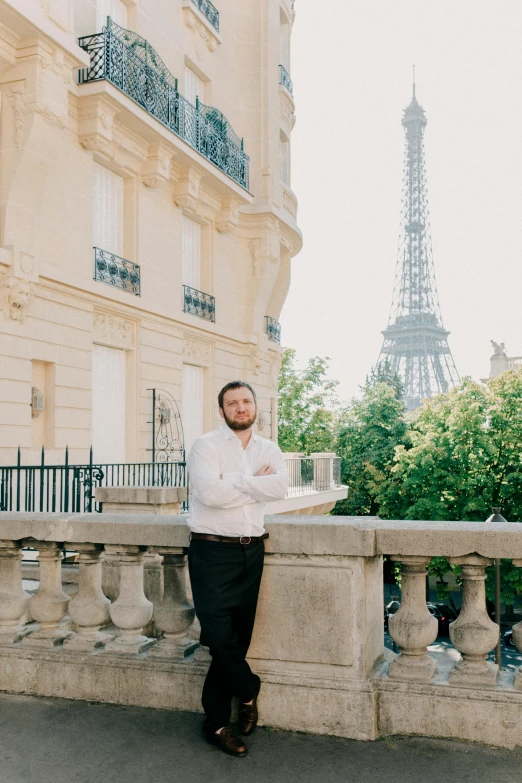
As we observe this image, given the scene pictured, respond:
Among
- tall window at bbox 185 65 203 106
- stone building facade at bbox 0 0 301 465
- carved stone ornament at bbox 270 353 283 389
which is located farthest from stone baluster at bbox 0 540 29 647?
carved stone ornament at bbox 270 353 283 389

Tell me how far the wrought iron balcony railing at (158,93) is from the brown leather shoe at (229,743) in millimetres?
13530

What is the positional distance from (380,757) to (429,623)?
28.2 inches

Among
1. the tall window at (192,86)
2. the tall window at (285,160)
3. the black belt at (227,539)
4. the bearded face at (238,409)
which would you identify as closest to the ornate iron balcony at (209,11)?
the tall window at (192,86)

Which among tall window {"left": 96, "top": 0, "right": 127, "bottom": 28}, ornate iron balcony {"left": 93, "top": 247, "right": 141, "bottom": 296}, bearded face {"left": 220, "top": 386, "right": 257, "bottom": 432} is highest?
tall window {"left": 96, "top": 0, "right": 127, "bottom": 28}

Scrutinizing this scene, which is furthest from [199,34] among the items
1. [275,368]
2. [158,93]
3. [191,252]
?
[275,368]

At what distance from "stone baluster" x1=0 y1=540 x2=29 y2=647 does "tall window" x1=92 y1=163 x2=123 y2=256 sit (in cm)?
1183

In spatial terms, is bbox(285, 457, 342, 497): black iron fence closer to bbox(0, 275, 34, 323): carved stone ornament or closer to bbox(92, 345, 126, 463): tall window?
bbox(92, 345, 126, 463): tall window

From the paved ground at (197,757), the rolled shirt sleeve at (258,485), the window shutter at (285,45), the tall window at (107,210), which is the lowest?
the paved ground at (197,757)

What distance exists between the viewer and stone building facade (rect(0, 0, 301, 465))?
12.9 metres

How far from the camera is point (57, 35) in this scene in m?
12.8

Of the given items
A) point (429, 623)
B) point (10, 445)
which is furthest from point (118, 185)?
point (429, 623)

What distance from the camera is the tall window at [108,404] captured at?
1552cm

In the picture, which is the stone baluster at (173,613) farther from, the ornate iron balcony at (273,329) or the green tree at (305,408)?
the green tree at (305,408)

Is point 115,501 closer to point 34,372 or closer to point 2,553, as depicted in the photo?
point 2,553
